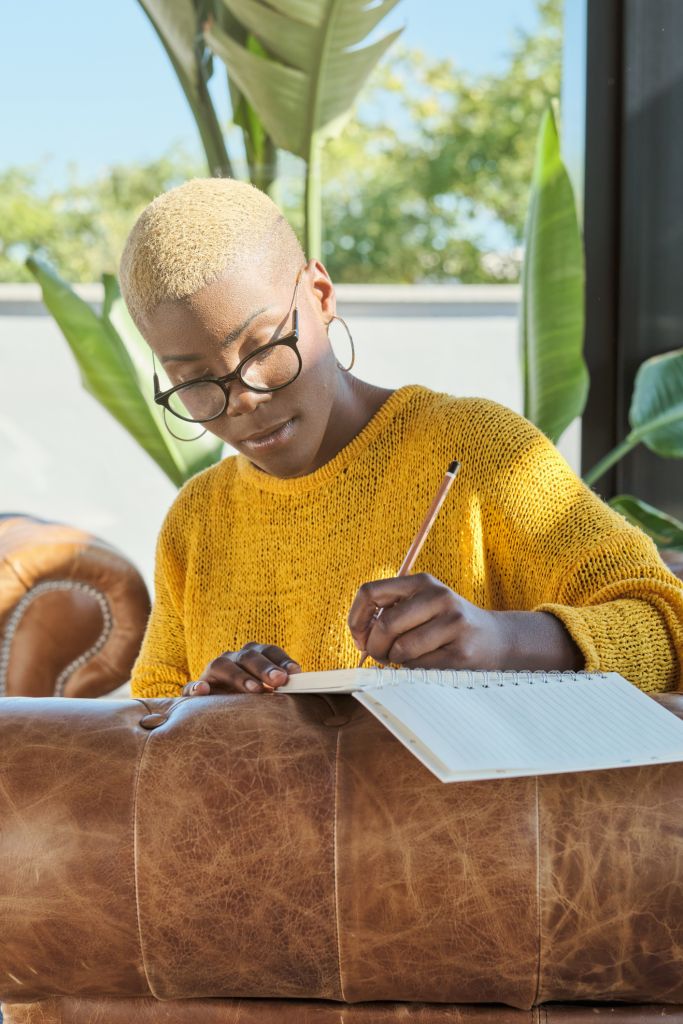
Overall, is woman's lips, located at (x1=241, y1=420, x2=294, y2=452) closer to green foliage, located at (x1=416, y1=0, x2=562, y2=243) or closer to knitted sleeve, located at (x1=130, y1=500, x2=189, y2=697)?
knitted sleeve, located at (x1=130, y1=500, x2=189, y2=697)

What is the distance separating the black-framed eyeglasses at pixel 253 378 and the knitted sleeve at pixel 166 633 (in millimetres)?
306

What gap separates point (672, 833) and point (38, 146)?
482cm

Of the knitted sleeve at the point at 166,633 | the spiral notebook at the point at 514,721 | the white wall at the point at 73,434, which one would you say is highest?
the spiral notebook at the point at 514,721

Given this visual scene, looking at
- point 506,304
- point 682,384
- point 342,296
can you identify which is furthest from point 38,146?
point 682,384

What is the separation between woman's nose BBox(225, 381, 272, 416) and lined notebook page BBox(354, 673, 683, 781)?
1.78 feet

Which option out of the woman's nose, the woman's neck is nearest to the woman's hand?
the woman's nose

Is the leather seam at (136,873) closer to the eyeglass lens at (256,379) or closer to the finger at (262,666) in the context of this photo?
the finger at (262,666)

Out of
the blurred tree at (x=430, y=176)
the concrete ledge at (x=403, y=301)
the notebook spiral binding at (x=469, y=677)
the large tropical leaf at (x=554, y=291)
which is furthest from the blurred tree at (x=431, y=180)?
the notebook spiral binding at (x=469, y=677)

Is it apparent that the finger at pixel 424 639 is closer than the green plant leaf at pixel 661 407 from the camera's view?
Yes

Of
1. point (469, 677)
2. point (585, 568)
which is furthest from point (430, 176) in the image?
point (469, 677)

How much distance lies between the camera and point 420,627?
0.81 meters

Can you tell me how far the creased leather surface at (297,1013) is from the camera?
621 millimetres

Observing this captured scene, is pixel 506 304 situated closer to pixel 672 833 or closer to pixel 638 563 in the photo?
pixel 638 563

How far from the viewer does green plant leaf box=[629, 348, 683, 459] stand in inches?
82.0
